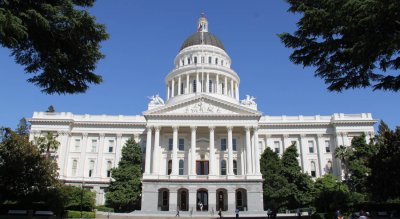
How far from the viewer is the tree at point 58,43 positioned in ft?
52.7

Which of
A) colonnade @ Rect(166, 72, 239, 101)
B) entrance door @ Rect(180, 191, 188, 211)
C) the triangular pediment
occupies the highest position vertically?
colonnade @ Rect(166, 72, 239, 101)

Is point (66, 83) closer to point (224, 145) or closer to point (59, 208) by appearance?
point (59, 208)

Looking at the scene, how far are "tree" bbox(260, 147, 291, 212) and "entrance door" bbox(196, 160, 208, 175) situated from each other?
8.78 metres

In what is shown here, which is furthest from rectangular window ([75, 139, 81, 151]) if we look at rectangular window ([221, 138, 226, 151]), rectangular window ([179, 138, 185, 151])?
rectangular window ([221, 138, 226, 151])

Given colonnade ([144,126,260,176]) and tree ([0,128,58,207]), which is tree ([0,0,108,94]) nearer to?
tree ([0,128,58,207])

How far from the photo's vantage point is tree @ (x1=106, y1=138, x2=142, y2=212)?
5159 cm

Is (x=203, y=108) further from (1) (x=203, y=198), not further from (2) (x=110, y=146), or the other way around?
(2) (x=110, y=146)

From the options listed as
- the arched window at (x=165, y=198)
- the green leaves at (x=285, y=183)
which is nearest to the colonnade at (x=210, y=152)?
the green leaves at (x=285, y=183)

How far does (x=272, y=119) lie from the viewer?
210ft

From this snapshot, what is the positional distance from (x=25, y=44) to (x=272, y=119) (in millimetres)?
51109

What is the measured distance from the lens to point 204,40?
7725 cm

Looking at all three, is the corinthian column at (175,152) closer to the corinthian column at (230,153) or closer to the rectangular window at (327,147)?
the corinthian column at (230,153)

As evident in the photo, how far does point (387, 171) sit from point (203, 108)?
2885cm

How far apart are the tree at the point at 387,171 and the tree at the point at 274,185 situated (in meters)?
15.8
